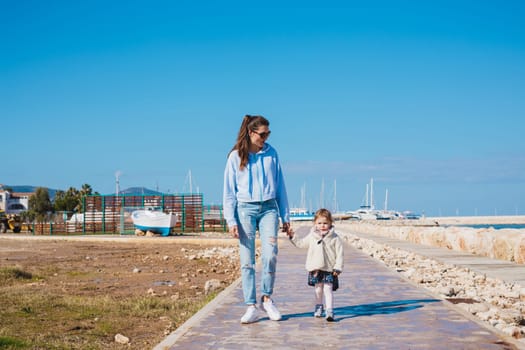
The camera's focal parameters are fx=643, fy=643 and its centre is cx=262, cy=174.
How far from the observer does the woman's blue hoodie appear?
629 cm

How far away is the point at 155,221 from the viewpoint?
1286 inches

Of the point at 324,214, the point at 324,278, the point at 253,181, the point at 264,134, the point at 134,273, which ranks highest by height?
the point at 264,134

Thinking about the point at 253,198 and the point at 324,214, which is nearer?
the point at 253,198

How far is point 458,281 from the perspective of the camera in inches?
436

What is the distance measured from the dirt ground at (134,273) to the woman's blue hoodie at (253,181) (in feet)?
6.04

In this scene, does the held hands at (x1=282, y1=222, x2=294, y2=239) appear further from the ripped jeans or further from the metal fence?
the metal fence

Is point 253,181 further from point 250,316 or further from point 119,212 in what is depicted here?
point 119,212

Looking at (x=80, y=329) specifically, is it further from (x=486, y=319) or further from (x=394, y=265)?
(x=394, y=265)

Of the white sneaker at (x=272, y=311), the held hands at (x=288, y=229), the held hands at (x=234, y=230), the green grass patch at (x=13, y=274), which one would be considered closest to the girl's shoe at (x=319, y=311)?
the white sneaker at (x=272, y=311)

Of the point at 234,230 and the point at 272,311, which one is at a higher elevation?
the point at 234,230

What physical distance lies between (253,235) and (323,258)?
771mm

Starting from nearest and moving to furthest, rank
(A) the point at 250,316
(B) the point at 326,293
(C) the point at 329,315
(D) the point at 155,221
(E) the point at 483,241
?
(A) the point at 250,316
(C) the point at 329,315
(B) the point at 326,293
(E) the point at 483,241
(D) the point at 155,221

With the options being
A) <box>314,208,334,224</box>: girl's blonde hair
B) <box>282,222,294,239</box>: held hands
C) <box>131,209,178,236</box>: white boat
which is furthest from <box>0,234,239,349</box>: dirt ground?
<box>131,209,178,236</box>: white boat

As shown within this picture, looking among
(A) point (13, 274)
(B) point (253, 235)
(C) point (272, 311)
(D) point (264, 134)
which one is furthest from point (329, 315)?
(A) point (13, 274)
